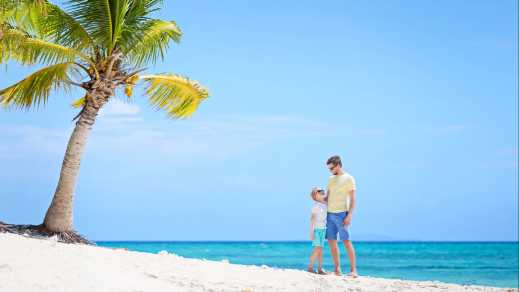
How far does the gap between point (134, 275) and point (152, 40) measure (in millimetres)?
7187

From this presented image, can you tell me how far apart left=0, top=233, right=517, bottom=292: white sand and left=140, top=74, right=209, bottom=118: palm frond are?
15.6 feet

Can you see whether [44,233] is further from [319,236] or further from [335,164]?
[335,164]

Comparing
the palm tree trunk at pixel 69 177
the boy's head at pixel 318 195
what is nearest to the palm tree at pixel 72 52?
the palm tree trunk at pixel 69 177

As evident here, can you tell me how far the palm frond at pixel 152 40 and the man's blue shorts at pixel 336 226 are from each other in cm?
579

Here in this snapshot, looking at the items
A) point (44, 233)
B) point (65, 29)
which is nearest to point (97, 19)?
point (65, 29)

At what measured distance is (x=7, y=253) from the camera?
8.80 metres

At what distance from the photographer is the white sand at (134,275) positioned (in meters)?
7.91

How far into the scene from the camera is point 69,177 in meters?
13.3

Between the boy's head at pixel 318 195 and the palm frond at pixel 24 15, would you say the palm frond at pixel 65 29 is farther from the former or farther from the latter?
the boy's head at pixel 318 195

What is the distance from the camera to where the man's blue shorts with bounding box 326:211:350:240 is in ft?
35.7

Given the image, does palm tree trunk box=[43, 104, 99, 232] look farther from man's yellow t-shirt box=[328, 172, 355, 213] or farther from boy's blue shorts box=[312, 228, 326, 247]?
man's yellow t-shirt box=[328, 172, 355, 213]

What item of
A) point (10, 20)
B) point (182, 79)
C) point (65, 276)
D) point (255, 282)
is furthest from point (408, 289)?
point (10, 20)

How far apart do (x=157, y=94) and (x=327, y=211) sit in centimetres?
561

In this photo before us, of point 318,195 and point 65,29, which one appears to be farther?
point 65,29
